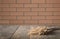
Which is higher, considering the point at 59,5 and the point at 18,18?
the point at 59,5

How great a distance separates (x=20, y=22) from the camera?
2645 mm

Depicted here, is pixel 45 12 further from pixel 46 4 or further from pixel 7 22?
pixel 7 22

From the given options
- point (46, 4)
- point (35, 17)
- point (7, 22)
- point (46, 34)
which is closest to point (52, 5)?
point (46, 4)

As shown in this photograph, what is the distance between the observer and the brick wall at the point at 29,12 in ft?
8.63

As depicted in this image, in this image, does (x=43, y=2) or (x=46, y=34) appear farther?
(x=43, y=2)

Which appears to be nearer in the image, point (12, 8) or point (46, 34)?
point (46, 34)

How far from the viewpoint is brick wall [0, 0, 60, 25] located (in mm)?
2629

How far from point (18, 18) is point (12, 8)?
198 millimetres

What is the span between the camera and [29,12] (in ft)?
8.64

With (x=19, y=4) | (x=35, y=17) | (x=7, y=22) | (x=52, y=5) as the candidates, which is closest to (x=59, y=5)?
(x=52, y=5)

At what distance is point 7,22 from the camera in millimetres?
2648

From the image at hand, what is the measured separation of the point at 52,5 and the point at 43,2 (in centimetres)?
16

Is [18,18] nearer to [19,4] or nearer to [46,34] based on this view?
[19,4]

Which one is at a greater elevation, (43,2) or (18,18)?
(43,2)
